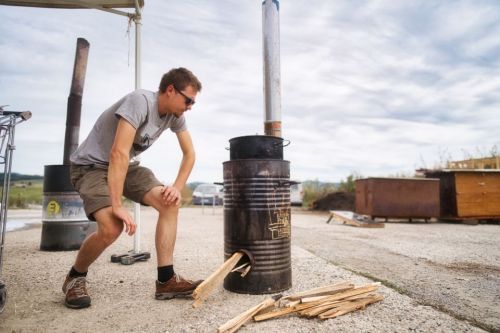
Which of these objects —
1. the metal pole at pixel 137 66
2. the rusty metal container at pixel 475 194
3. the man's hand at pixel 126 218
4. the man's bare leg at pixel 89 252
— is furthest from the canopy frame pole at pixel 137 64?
the rusty metal container at pixel 475 194

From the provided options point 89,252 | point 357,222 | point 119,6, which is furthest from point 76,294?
point 357,222

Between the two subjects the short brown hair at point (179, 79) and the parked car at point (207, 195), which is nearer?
the short brown hair at point (179, 79)

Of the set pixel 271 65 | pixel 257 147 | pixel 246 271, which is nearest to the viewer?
pixel 246 271

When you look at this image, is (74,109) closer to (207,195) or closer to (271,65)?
(271,65)

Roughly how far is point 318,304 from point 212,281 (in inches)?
30.6

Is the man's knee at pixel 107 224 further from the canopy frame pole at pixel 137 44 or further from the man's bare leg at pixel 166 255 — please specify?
the canopy frame pole at pixel 137 44

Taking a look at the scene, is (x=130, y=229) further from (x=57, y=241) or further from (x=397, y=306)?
(x=57, y=241)

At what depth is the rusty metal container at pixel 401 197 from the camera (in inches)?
403

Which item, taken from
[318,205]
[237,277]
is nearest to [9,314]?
[237,277]

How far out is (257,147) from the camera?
10.1 ft

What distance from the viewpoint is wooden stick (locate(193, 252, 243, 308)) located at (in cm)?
243

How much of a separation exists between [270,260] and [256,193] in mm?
589

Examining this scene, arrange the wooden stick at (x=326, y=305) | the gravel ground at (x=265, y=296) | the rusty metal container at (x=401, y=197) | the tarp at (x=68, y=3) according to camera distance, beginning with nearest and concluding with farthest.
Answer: the gravel ground at (x=265, y=296) → the wooden stick at (x=326, y=305) → the tarp at (x=68, y=3) → the rusty metal container at (x=401, y=197)

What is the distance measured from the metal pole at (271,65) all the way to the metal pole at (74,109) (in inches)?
138
